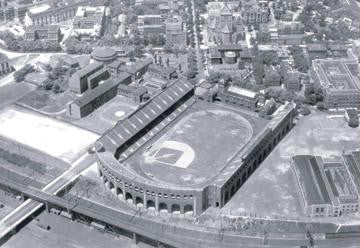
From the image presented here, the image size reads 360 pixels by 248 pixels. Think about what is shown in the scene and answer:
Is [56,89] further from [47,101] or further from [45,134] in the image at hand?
[45,134]

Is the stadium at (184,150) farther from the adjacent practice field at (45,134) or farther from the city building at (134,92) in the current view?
the adjacent practice field at (45,134)

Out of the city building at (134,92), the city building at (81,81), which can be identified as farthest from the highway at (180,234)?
the city building at (81,81)

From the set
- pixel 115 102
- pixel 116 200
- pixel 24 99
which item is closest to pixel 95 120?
pixel 115 102

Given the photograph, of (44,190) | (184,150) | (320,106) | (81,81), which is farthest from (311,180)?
(81,81)

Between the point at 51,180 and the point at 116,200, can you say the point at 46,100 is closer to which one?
the point at 51,180

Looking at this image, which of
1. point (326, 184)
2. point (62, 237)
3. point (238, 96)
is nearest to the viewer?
point (62, 237)

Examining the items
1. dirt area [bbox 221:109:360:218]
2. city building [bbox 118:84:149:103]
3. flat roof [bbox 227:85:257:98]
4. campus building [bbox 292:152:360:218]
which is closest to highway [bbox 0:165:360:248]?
campus building [bbox 292:152:360:218]
